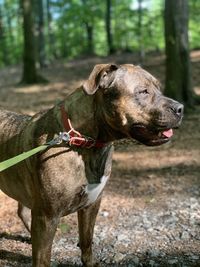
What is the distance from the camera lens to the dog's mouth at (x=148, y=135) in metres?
3.14

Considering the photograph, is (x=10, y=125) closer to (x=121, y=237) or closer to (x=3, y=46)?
(x=121, y=237)

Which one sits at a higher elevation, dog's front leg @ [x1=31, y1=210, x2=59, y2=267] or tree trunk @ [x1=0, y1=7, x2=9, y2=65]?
dog's front leg @ [x1=31, y1=210, x2=59, y2=267]

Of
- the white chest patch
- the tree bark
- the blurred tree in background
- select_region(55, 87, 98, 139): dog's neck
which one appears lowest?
the tree bark

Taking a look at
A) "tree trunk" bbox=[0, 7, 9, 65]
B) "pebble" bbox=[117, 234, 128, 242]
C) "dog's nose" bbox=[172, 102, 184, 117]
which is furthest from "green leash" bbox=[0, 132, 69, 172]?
"tree trunk" bbox=[0, 7, 9, 65]

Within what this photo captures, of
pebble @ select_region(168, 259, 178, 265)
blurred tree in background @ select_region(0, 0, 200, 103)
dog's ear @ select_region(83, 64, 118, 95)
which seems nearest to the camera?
dog's ear @ select_region(83, 64, 118, 95)

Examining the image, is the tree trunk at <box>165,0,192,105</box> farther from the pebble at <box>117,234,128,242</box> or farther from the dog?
the dog

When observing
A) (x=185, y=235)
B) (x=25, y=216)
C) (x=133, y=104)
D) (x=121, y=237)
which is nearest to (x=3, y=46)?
(x=25, y=216)

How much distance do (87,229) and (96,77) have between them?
64.7 inches

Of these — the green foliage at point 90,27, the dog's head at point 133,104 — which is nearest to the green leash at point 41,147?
the dog's head at point 133,104

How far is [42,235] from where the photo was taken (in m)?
3.41

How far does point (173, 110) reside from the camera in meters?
3.09

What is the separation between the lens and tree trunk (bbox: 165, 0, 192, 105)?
954 centimetres

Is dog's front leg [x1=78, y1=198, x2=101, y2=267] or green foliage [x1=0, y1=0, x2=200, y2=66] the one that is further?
green foliage [x1=0, y1=0, x2=200, y2=66]

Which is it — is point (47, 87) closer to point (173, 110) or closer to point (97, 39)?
point (173, 110)
